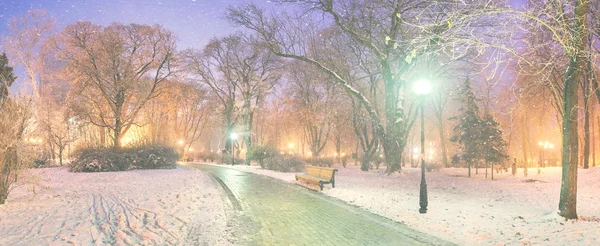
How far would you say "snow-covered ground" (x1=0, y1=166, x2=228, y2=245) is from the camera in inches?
238

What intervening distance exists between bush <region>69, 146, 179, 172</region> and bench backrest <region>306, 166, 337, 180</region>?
12.6 m

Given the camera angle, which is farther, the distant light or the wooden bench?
the wooden bench

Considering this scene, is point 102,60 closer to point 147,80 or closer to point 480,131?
point 147,80

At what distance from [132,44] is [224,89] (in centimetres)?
1155

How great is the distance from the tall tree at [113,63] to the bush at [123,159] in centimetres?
144

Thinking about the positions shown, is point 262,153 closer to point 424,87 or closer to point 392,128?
point 392,128

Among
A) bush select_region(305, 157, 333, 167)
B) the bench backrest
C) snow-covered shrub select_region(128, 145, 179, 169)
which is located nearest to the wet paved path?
the bench backrest

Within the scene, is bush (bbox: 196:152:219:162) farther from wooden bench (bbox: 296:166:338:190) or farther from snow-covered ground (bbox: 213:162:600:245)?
snow-covered ground (bbox: 213:162:600:245)

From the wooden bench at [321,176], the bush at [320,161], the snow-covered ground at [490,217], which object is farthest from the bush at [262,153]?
the snow-covered ground at [490,217]

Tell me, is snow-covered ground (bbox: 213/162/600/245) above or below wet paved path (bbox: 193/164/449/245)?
above

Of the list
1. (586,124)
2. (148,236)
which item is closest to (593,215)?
(148,236)

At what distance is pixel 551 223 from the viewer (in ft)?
22.5

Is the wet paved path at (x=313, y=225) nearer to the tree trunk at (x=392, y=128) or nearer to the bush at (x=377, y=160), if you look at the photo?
the tree trunk at (x=392, y=128)

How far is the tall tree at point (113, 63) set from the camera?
79.6ft
